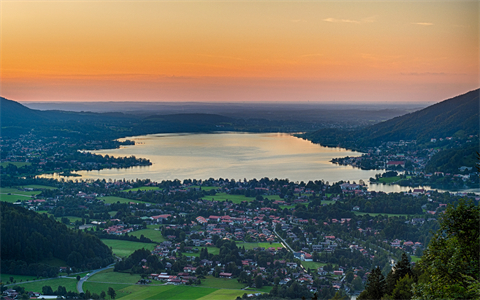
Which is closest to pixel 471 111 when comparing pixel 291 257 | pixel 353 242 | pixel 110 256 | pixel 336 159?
pixel 336 159

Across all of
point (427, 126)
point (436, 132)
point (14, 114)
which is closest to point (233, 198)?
point (436, 132)

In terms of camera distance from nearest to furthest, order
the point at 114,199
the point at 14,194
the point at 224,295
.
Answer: the point at 224,295 → the point at 114,199 → the point at 14,194

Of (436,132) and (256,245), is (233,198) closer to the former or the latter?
(256,245)

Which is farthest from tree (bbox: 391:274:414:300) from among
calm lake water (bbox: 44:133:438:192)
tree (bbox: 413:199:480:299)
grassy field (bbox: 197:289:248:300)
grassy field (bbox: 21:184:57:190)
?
grassy field (bbox: 21:184:57:190)

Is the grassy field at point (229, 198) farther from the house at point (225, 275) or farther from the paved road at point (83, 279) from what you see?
the house at point (225, 275)

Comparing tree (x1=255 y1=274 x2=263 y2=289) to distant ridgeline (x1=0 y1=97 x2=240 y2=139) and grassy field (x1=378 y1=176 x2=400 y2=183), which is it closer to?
grassy field (x1=378 y1=176 x2=400 y2=183)

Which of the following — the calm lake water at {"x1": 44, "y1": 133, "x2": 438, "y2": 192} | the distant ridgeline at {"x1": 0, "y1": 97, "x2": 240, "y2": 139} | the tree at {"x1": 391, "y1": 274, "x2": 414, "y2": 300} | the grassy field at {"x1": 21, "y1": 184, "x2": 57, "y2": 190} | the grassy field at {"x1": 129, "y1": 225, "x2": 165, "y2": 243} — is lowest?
the grassy field at {"x1": 129, "y1": 225, "x2": 165, "y2": 243}
